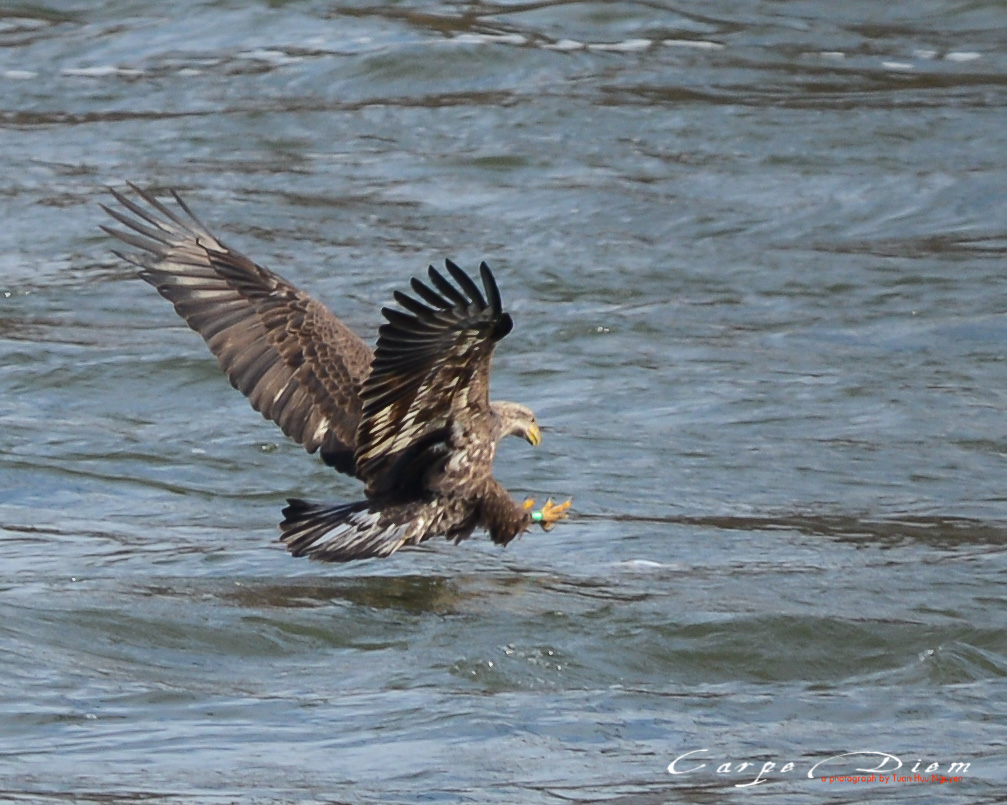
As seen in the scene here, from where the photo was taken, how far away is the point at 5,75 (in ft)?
46.8

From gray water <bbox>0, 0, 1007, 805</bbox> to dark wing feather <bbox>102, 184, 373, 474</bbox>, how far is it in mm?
520

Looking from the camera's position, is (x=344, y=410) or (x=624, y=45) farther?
(x=624, y=45)

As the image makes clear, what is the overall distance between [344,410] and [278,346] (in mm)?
329

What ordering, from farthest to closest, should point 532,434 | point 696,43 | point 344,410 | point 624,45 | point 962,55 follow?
1. point 624,45
2. point 696,43
3. point 962,55
4. point 532,434
5. point 344,410

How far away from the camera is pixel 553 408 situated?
9.22 m

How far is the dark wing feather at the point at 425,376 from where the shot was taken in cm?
566

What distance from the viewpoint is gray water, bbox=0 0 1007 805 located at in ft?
17.2

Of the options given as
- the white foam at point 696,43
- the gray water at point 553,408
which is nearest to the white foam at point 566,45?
the gray water at point 553,408

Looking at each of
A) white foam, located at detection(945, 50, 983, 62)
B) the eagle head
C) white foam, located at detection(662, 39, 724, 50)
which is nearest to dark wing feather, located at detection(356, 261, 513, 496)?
the eagle head

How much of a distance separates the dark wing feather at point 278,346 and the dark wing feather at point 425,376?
22cm

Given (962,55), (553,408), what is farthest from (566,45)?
(553,408)

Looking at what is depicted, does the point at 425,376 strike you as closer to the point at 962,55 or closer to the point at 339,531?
the point at 339,531

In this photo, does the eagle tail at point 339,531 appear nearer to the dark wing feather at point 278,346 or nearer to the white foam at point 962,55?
the dark wing feather at point 278,346

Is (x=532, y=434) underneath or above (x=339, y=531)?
above
